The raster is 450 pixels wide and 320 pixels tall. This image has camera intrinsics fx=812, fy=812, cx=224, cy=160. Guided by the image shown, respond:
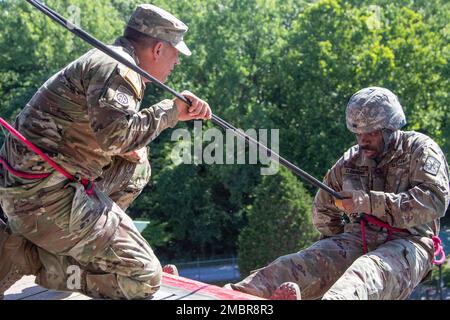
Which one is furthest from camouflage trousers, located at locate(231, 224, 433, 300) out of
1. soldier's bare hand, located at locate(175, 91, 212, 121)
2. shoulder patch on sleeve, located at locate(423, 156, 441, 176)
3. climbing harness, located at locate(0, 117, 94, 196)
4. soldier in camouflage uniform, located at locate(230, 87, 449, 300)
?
climbing harness, located at locate(0, 117, 94, 196)

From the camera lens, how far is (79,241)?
5.03 m

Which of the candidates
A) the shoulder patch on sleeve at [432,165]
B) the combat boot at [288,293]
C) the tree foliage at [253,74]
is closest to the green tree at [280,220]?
the tree foliage at [253,74]

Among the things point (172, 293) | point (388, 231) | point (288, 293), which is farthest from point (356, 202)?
point (172, 293)

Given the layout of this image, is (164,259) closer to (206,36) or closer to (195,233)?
(195,233)

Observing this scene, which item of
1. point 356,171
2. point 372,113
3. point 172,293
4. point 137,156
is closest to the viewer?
point 172,293

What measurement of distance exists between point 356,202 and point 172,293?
5.33ft

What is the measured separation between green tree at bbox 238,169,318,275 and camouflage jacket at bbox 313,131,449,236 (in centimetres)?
1988

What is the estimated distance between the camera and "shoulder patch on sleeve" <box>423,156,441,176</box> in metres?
6.25

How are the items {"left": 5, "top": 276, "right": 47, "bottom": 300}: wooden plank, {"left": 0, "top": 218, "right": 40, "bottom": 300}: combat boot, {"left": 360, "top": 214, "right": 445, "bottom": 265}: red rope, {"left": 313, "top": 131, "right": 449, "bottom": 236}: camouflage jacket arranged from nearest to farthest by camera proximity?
{"left": 0, "top": 218, "right": 40, "bottom": 300}: combat boot → {"left": 5, "top": 276, "right": 47, "bottom": 300}: wooden plank → {"left": 313, "top": 131, "right": 449, "bottom": 236}: camouflage jacket → {"left": 360, "top": 214, "right": 445, "bottom": 265}: red rope

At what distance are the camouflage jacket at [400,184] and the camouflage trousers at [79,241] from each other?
200 centimetres

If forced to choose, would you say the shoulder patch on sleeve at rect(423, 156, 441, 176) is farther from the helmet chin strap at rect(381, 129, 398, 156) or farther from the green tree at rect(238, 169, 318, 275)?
the green tree at rect(238, 169, 318, 275)

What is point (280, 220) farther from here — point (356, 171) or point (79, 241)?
point (79, 241)

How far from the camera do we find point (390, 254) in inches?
237
